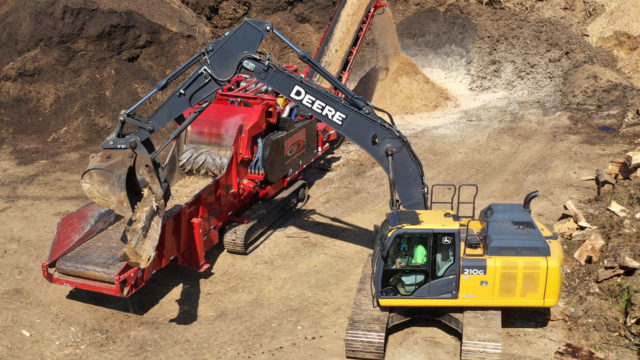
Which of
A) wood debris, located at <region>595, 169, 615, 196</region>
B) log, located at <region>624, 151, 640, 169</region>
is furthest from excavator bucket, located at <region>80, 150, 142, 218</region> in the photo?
log, located at <region>624, 151, 640, 169</region>

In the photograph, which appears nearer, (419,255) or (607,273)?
(419,255)

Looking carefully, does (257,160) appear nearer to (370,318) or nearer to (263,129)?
(263,129)

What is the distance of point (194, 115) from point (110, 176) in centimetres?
168

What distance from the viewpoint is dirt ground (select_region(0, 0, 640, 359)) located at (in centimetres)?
1007

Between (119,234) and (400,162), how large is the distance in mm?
5381

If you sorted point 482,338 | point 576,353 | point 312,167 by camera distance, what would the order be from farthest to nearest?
point 312,167, point 576,353, point 482,338

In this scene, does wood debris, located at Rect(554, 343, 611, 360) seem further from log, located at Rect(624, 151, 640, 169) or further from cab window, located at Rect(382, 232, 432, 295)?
log, located at Rect(624, 151, 640, 169)

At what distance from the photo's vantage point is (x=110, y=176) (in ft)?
30.4

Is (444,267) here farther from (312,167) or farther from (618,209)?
(312,167)

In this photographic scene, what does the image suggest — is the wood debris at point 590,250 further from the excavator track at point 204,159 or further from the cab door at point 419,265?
the excavator track at point 204,159

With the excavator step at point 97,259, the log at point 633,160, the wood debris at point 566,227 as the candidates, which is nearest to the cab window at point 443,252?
the wood debris at point 566,227

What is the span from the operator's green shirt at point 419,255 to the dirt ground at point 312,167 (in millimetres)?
1471

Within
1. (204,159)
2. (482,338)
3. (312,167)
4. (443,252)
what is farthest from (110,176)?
(312,167)

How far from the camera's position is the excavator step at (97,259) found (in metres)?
10.2
